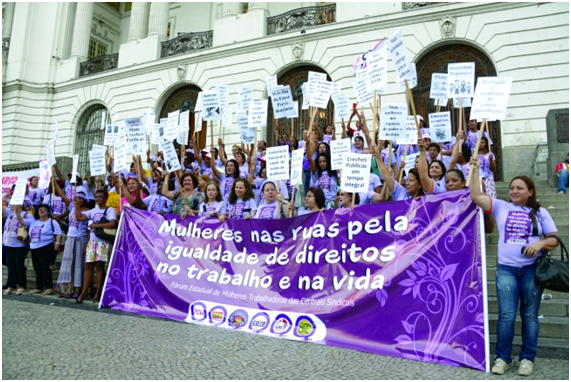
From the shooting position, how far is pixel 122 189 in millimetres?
7105

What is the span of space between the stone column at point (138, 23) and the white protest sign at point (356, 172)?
18839 mm

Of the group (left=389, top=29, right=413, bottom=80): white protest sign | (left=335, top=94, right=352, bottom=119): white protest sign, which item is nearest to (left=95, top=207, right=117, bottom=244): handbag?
(left=389, top=29, right=413, bottom=80): white protest sign

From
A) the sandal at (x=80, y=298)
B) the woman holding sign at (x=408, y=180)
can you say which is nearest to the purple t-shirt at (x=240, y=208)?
the woman holding sign at (x=408, y=180)

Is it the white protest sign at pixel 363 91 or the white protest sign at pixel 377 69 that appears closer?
the white protest sign at pixel 377 69

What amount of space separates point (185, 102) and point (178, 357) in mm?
16671

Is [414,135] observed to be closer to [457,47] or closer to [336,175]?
[336,175]

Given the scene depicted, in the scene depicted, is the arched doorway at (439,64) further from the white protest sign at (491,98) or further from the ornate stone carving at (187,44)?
the white protest sign at (491,98)

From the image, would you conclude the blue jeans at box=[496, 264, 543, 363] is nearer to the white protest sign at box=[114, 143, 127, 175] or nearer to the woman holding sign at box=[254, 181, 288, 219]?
the woman holding sign at box=[254, 181, 288, 219]

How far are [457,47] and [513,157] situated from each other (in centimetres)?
408

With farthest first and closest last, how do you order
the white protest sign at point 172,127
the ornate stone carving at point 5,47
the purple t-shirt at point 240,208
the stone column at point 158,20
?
the ornate stone carving at point 5,47 < the stone column at point 158,20 < the white protest sign at point 172,127 < the purple t-shirt at point 240,208

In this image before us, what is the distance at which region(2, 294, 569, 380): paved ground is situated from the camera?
11.9ft

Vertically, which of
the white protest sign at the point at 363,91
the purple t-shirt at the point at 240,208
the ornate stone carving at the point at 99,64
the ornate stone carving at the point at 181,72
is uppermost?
the ornate stone carving at the point at 99,64

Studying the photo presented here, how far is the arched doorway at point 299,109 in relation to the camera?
627 inches

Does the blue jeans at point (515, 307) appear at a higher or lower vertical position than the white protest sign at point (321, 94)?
lower
